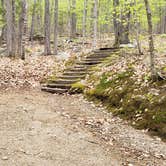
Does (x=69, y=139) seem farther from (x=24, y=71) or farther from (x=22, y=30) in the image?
(x=22, y=30)

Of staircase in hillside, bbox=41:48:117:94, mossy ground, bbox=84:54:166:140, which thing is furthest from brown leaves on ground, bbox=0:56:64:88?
mossy ground, bbox=84:54:166:140

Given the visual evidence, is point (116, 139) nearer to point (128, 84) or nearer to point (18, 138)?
point (18, 138)

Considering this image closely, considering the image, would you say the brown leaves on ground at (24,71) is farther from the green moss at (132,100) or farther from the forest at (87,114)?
the green moss at (132,100)

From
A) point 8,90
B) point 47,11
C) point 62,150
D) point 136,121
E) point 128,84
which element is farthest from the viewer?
point 47,11

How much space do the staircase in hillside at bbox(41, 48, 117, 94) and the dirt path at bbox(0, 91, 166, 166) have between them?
99.2 inches

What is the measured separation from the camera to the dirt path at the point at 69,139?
465cm

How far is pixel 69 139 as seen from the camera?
552cm

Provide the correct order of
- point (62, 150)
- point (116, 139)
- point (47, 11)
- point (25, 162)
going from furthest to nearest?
1. point (47, 11)
2. point (116, 139)
3. point (62, 150)
4. point (25, 162)

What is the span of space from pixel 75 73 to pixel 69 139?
261 inches

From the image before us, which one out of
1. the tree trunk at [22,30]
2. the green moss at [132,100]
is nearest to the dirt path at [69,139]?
the green moss at [132,100]

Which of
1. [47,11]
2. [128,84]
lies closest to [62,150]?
[128,84]

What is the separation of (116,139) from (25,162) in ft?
7.08

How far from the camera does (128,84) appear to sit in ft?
27.0

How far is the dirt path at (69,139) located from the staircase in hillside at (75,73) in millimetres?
2519
